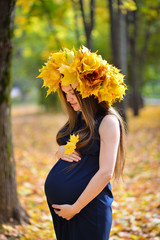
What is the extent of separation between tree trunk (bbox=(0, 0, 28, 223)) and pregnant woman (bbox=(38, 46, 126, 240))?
1.31 metres

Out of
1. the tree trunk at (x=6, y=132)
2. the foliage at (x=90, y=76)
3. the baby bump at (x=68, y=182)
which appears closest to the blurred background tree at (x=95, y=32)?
the tree trunk at (x=6, y=132)

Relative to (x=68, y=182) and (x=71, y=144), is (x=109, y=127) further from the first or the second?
(x=68, y=182)

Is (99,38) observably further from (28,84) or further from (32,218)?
(28,84)

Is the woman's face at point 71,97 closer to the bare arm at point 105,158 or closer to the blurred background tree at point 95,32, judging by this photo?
the bare arm at point 105,158

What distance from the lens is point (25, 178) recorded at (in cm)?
592

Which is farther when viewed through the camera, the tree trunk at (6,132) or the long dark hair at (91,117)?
the tree trunk at (6,132)

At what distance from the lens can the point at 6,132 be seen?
352cm

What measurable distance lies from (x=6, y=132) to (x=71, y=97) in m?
1.56

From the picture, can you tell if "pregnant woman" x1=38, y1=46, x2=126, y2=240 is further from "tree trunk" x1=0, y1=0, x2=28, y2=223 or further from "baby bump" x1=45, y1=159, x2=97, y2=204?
"tree trunk" x1=0, y1=0, x2=28, y2=223

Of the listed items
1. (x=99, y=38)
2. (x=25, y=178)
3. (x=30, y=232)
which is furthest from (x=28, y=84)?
(x=30, y=232)

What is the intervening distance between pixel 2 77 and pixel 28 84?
3598cm

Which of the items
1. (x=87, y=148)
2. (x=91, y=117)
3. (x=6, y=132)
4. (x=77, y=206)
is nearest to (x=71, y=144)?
(x=87, y=148)

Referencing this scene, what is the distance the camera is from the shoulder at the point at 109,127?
1.96m

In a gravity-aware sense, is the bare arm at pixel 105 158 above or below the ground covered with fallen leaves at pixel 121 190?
above
